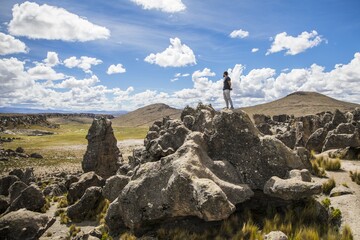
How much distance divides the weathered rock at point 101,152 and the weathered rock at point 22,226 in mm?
17081

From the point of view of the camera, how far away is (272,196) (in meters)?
16.0

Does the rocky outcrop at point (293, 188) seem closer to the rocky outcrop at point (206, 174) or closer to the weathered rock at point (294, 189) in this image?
the weathered rock at point (294, 189)

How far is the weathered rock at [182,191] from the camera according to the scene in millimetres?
13203

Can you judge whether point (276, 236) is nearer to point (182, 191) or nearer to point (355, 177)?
point (182, 191)

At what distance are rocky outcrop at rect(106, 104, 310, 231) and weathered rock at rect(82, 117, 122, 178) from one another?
18210mm

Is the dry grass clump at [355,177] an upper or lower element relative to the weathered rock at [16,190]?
upper

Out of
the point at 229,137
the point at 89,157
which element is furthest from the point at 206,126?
the point at 89,157

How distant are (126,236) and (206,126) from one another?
388 inches

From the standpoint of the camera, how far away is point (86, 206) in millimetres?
23016

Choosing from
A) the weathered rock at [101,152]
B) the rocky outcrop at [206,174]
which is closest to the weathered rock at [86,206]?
the rocky outcrop at [206,174]

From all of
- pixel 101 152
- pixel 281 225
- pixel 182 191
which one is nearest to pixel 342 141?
pixel 281 225

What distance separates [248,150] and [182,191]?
5.39 metres

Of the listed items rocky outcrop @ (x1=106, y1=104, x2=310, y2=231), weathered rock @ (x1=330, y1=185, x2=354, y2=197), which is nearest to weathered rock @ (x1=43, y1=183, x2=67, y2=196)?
rocky outcrop @ (x1=106, y1=104, x2=310, y2=231)

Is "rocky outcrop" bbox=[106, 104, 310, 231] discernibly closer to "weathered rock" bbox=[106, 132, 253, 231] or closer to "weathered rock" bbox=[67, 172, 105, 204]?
"weathered rock" bbox=[106, 132, 253, 231]
